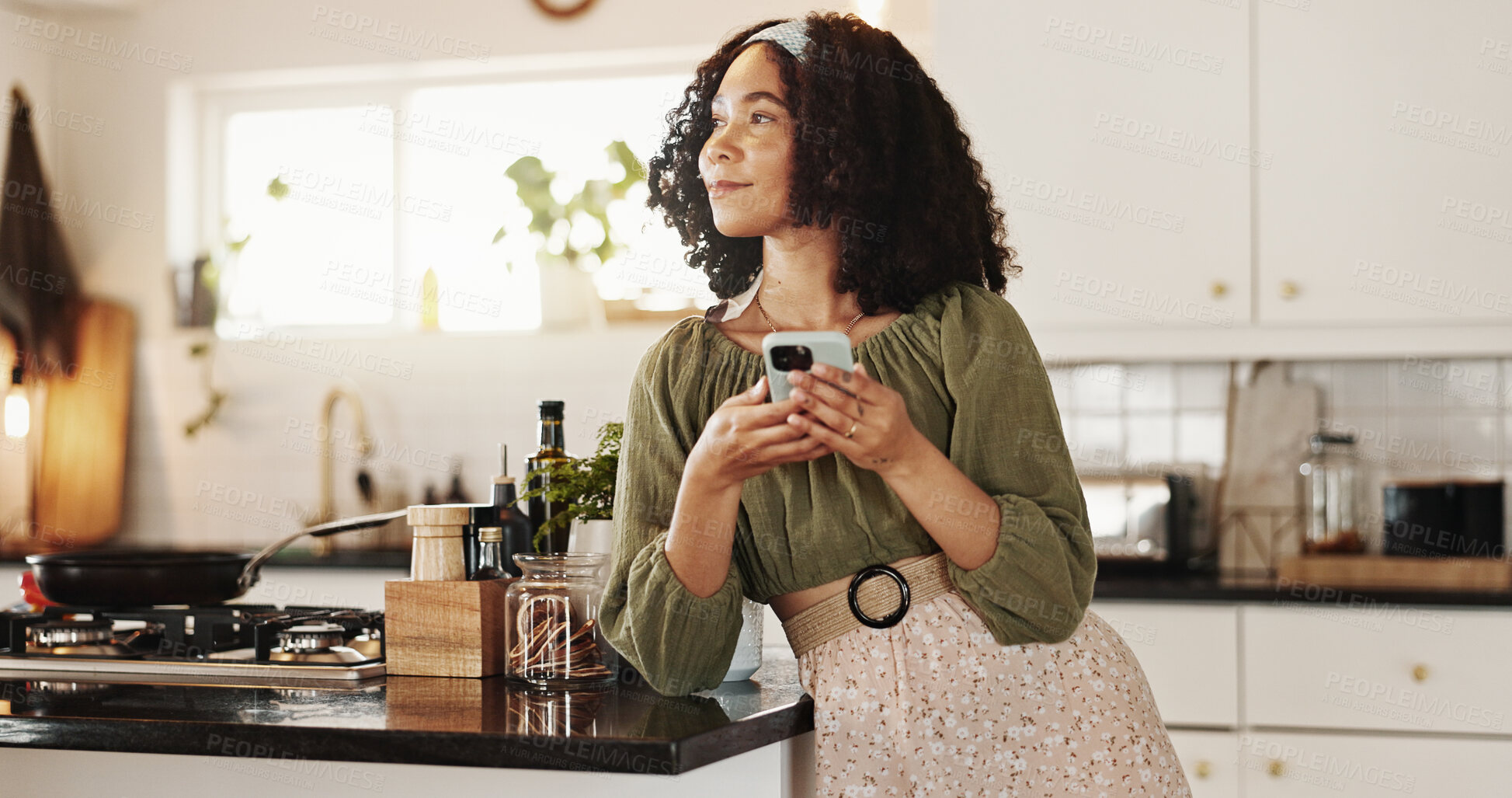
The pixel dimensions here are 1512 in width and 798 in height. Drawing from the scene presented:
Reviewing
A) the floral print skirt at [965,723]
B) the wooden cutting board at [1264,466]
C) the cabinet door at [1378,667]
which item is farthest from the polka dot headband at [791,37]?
the wooden cutting board at [1264,466]

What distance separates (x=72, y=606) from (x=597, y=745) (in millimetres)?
1050

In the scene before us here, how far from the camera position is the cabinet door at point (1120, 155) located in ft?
8.54

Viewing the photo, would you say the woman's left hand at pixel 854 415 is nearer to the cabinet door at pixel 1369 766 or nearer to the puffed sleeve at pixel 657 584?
the puffed sleeve at pixel 657 584

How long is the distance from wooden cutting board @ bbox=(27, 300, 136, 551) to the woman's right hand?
3.00 meters

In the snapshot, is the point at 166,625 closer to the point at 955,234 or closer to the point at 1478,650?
the point at 955,234

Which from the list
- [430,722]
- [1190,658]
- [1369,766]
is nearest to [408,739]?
[430,722]

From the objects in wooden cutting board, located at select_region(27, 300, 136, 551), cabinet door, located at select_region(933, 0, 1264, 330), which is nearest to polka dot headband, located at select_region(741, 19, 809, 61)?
cabinet door, located at select_region(933, 0, 1264, 330)

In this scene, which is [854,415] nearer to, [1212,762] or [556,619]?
[556,619]

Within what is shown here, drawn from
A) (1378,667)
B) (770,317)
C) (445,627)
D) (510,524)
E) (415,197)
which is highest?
(415,197)

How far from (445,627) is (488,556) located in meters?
0.09

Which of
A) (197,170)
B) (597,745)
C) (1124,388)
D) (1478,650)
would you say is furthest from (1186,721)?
(197,170)

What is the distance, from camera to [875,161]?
1295 millimetres

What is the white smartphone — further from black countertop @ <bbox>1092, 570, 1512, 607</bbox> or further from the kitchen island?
black countertop @ <bbox>1092, 570, 1512, 607</bbox>

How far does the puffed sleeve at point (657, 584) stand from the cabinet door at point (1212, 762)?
151 centimetres
